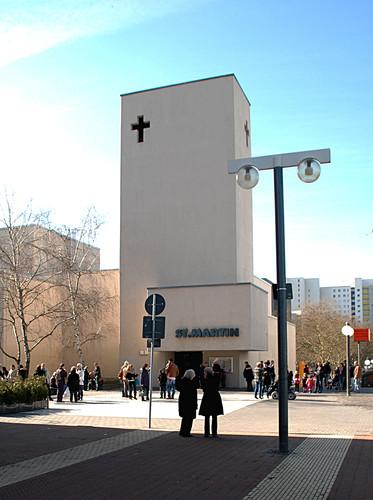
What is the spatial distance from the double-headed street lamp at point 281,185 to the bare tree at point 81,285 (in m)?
24.5

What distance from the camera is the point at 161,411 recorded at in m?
19.7

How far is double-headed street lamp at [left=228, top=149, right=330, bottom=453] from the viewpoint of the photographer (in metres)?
11.1

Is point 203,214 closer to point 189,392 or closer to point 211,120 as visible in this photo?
point 211,120

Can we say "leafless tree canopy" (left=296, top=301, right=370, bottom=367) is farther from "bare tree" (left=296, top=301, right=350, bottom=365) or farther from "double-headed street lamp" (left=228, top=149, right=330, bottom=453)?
"double-headed street lamp" (left=228, top=149, right=330, bottom=453)

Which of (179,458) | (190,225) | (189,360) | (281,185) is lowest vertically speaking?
(179,458)

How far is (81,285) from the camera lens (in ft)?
144

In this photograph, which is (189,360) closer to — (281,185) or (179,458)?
(281,185)

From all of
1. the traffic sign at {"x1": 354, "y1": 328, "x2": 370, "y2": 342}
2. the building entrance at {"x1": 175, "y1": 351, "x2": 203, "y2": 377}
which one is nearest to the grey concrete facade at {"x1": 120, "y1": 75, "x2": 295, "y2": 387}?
the building entrance at {"x1": 175, "y1": 351, "x2": 203, "y2": 377}

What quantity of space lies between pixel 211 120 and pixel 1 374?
20.0m

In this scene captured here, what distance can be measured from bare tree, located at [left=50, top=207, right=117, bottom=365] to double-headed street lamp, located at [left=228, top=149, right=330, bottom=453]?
24.5 metres

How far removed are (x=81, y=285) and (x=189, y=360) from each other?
12438 mm

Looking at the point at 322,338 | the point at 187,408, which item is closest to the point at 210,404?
the point at 187,408

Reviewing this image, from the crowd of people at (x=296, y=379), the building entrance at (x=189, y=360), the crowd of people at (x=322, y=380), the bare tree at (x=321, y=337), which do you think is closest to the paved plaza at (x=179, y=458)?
the crowd of people at (x=296, y=379)

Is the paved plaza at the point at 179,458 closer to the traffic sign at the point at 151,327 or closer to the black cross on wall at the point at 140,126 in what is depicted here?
the traffic sign at the point at 151,327
